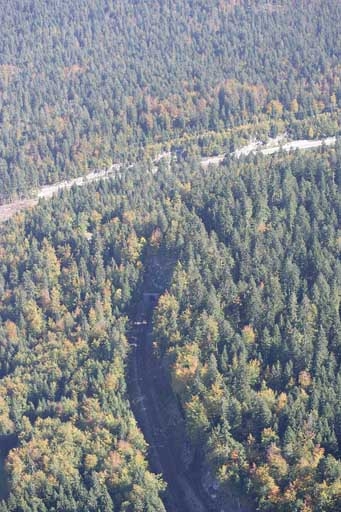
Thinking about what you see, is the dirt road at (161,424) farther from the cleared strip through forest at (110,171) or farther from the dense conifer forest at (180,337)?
the cleared strip through forest at (110,171)

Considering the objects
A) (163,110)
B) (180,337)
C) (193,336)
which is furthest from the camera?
(163,110)

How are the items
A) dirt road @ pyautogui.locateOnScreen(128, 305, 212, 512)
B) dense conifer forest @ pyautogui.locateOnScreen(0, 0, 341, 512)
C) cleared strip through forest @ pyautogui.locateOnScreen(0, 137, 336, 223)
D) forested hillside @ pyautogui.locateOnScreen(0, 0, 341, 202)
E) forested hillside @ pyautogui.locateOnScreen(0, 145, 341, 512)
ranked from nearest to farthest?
forested hillside @ pyautogui.locateOnScreen(0, 145, 341, 512) → dense conifer forest @ pyautogui.locateOnScreen(0, 0, 341, 512) → dirt road @ pyautogui.locateOnScreen(128, 305, 212, 512) → cleared strip through forest @ pyautogui.locateOnScreen(0, 137, 336, 223) → forested hillside @ pyautogui.locateOnScreen(0, 0, 341, 202)

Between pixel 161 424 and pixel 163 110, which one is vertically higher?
pixel 163 110

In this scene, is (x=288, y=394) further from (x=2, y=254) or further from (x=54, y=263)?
(x=2, y=254)

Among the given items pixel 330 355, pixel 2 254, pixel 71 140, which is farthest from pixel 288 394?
pixel 71 140

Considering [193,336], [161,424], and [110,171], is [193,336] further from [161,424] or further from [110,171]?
[110,171]

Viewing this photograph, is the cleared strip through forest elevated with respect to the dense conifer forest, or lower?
elevated

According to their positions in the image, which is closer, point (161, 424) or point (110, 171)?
point (161, 424)

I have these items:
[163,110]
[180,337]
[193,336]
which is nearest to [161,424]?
[180,337]

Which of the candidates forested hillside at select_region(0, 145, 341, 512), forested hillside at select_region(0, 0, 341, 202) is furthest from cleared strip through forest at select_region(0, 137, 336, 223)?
forested hillside at select_region(0, 145, 341, 512)

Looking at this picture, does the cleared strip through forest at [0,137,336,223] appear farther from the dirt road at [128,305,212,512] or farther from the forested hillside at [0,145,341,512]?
the dirt road at [128,305,212,512]
